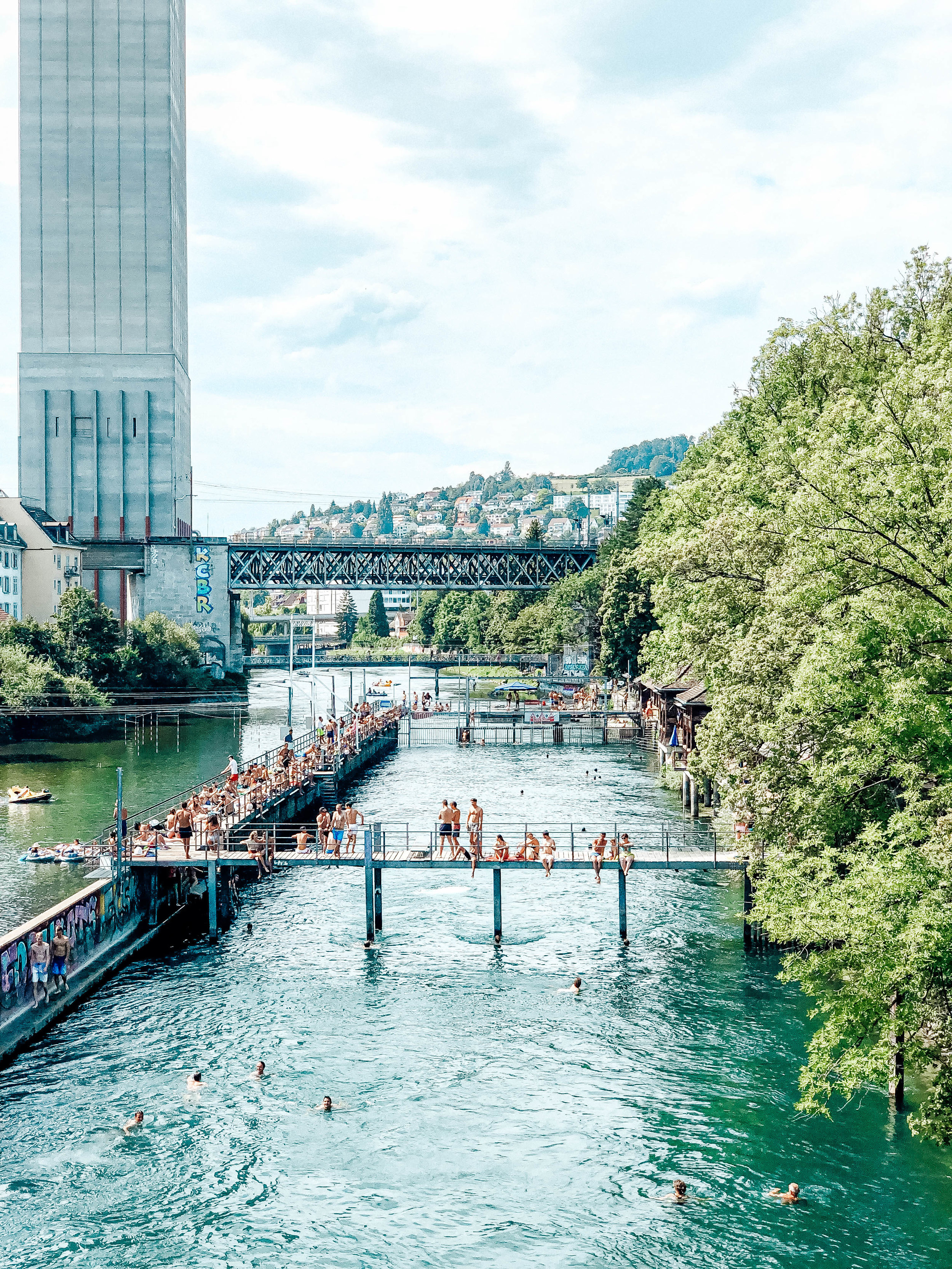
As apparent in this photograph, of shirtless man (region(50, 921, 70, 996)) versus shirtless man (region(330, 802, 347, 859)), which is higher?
shirtless man (region(330, 802, 347, 859))

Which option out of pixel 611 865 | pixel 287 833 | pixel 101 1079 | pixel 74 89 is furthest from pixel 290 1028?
pixel 74 89

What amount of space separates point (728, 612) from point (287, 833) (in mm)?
24458

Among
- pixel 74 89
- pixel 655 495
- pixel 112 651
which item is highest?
pixel 74 89

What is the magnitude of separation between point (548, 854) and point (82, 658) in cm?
6403

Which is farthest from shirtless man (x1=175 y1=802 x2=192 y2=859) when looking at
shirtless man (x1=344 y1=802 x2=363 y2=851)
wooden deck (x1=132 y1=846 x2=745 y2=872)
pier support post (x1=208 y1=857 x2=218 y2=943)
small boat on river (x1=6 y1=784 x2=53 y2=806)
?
small boat on river (x1=6 y1=784 x2=53 y2=806)

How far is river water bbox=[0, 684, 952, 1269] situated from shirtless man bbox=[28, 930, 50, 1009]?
44.0 inches

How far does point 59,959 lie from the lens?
31188 millimetres

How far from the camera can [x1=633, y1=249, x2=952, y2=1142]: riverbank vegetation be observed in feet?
67.5

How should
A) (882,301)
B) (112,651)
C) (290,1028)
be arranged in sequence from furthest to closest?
(112,651) < (882,301) < (290,1028)

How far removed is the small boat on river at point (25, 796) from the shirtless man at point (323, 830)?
974 inches

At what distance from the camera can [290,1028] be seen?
30.0 m

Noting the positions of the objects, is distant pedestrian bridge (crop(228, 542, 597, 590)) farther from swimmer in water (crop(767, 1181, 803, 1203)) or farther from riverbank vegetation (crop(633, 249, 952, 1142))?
swimmer in water (crop(767, 1181, 803, 1203))

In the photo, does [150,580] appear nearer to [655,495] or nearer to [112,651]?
[112,651]

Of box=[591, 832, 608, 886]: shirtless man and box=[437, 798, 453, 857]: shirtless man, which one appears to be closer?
box=[591, 832, 608, 886]: shirtless man
